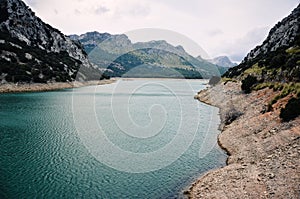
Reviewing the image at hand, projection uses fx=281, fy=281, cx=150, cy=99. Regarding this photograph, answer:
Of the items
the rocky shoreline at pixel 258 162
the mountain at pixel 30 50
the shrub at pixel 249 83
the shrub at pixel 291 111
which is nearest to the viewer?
the rocky shoreline at pixel 258 162

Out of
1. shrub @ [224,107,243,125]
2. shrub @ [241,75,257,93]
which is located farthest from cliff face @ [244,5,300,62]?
shrub @ [224,107,243,125]

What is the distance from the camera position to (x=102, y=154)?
1315 inches

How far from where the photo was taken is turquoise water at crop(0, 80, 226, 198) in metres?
23.8

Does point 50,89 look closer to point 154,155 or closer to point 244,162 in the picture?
point 154,155

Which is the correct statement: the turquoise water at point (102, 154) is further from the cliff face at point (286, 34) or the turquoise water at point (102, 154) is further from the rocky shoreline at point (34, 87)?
the cliff face at point (286, 34)

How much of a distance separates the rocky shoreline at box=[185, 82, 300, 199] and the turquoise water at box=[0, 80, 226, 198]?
2.05 meters

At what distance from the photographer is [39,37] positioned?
168 meters

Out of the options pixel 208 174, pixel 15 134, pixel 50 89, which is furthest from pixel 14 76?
pixel 208 174

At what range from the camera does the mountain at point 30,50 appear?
10800 cm

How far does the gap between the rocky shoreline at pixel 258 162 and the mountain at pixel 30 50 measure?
282ft

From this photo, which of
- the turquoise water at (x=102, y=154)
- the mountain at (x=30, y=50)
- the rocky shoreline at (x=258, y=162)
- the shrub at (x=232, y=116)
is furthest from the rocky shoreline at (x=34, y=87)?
the rocky shoreline at (x=258, y=162)

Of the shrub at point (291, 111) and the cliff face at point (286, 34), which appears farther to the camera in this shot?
the cliff face at point (286, 34)

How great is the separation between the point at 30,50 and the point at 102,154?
122317mm

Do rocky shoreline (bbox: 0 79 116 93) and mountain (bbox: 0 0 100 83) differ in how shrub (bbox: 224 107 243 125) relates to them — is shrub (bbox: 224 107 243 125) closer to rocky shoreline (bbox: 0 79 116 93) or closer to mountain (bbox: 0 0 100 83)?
rocky shoreline (bbox: 0 79 116 93)
